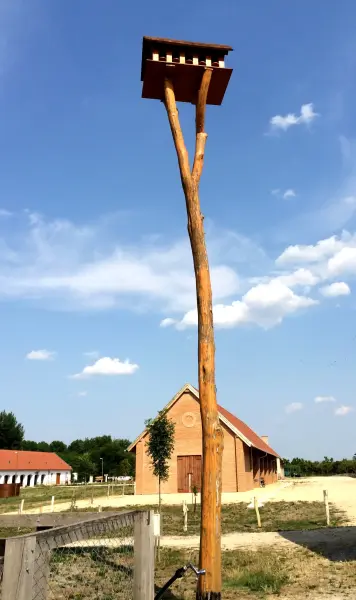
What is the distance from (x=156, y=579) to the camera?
8578mm

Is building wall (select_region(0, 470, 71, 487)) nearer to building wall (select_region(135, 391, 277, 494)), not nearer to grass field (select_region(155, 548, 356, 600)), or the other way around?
building wall (select_region(135, 391, 277, 494))

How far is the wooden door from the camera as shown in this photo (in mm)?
31266

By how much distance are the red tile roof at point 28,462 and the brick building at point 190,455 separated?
4347 centimetres

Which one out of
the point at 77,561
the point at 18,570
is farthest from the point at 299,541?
the point at 18,570

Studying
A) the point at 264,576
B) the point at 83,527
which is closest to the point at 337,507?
the point at 264,576

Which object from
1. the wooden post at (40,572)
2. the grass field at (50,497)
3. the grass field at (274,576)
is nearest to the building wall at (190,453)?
the grass field at (50,497)

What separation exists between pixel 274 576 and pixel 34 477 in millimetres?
74357

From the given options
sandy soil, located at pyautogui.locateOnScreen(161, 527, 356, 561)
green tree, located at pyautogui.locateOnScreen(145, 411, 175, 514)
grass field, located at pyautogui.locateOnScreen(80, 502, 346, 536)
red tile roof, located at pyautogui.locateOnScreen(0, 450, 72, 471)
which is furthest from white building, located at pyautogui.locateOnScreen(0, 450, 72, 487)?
sandy soil, located at pyautogui.locateOnScreen(161, 527, 356, 561)

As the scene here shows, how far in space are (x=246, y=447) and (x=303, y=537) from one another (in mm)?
19730

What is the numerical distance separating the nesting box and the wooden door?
27.2 metres

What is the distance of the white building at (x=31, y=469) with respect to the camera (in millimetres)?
69500

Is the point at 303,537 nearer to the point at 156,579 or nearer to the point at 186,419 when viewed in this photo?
the point at 156,579

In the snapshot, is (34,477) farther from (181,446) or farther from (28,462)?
(181,446)

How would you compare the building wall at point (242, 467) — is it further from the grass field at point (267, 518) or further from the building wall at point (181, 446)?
the grass field at point (267, 518)
